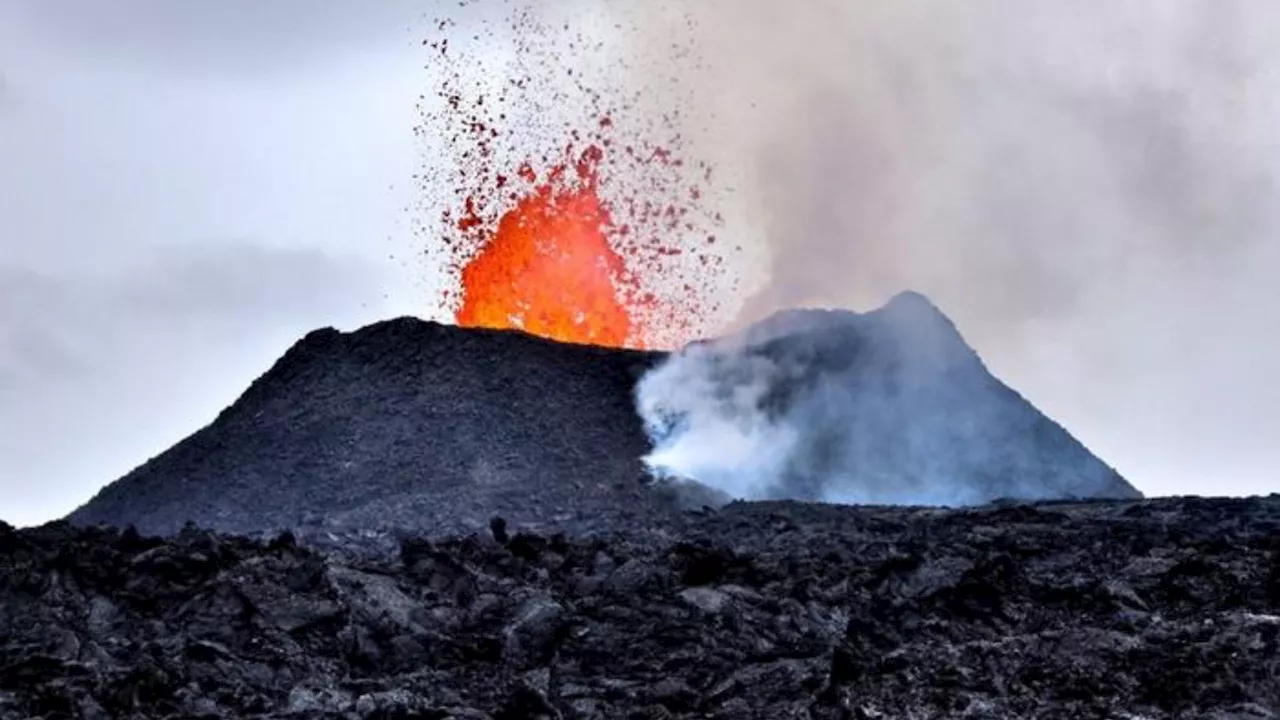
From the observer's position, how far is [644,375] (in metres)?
51.0

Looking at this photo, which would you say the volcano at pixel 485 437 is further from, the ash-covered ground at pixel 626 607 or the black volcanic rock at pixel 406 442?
the ash-covered ground at pixel 626 607

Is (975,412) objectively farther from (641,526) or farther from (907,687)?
(907,687)

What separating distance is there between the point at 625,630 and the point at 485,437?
1960 centimetres

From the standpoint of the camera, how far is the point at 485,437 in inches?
1799

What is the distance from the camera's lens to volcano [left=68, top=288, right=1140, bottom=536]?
41.8 m

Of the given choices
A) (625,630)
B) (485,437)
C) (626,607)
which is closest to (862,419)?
(485,437)

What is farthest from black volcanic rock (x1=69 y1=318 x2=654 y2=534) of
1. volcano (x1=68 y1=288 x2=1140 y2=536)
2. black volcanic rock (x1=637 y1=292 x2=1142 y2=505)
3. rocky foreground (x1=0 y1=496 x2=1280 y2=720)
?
rocky foreground (x1=0 y1=496 x2=1280 y2=720)

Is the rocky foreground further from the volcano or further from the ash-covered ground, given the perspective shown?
the volcano

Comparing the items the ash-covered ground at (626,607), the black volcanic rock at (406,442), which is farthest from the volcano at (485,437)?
the ash-covered ground at (626,607)

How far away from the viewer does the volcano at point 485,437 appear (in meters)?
41.8

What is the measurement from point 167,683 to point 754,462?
997 inches

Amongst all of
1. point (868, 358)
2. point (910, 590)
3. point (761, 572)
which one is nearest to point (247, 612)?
point (761, 572)

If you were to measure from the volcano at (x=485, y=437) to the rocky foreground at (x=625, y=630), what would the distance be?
10.3 m

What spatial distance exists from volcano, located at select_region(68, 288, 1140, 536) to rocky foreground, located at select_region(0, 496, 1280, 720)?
33.8 ft
